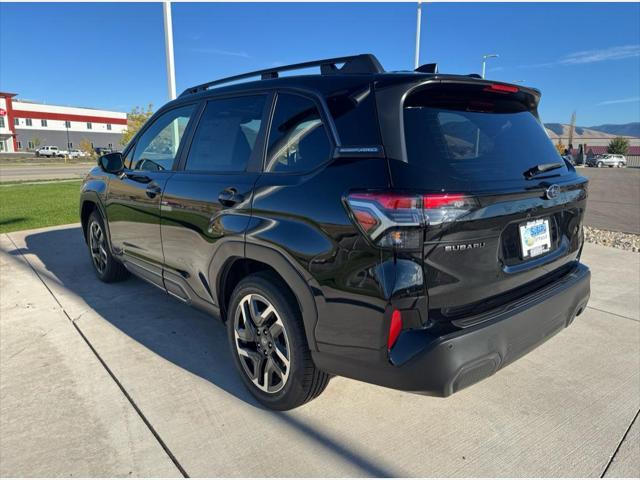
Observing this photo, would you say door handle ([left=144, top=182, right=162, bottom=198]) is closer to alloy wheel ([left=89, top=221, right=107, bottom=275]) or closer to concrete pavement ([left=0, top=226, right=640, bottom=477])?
concrete pavement ([left=0, top=226, right=640, bottom=477])

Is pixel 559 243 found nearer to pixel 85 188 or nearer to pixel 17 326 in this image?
pixel 17 326

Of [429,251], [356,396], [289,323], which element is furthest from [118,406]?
[429,251]

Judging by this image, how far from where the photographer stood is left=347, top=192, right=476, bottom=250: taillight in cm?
182

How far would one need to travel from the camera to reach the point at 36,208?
34.3ft

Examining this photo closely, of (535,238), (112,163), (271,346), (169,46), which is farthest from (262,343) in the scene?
(169,46)

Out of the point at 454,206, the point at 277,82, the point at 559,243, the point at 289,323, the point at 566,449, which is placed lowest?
the point at 566,449

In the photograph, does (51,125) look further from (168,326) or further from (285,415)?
(285,415)

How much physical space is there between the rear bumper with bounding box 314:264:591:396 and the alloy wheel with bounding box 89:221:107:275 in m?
3.46

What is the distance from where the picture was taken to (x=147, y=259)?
375 cm

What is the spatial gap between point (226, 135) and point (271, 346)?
1.43 meters

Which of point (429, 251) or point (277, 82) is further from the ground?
point (277, 82)

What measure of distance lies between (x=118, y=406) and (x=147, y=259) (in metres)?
1.42

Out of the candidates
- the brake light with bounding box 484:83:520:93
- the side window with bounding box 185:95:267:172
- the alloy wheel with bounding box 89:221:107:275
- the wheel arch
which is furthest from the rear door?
the alloy wheel with bounding box 89:221:107:275

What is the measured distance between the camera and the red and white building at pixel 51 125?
242ft
